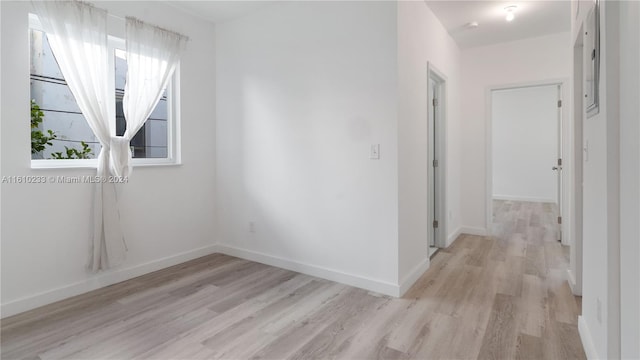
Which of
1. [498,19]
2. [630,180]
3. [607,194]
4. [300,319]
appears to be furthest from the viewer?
[498,19]

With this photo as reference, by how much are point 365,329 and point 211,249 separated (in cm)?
239

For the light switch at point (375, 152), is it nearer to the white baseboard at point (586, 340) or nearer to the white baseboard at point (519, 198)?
the white baseboard at point (586, 340)

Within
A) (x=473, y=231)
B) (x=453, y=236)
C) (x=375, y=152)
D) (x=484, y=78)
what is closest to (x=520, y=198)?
(x=473, y=231)

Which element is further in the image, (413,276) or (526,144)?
(526,144)

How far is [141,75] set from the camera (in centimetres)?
327

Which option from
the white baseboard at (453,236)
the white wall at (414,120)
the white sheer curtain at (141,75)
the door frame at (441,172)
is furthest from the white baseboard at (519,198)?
the white sheer curtain at (141,75)

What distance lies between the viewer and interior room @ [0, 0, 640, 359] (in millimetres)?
2029

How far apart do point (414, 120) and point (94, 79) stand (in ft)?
9.27

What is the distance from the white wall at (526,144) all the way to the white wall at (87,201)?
706 centimetres

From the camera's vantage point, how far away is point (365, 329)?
2.32m

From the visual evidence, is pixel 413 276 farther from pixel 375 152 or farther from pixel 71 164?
pixel 71 164

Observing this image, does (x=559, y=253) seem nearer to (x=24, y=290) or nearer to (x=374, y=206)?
(x=374, y=206)

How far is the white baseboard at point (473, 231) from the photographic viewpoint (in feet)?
16.3

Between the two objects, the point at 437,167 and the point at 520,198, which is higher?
the point at 437,167
